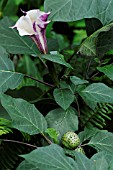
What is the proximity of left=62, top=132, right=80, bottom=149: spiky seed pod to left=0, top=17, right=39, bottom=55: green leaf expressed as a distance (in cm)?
Answer: 29

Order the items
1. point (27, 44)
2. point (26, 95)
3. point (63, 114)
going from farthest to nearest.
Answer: point (26, 95) → point (27, 44) → point (63, 114)

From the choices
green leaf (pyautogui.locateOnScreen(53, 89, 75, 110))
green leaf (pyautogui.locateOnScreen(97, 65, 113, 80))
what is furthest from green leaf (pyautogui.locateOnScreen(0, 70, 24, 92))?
green leaf (pyautogui.locateOnScreen(97, 65, 113, 80))

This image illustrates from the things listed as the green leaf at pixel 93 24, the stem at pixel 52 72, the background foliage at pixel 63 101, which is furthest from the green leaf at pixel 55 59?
the green leaf at pixel 93 24

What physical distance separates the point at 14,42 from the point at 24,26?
0.15 m

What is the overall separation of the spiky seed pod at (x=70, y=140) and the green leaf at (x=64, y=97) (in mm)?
72

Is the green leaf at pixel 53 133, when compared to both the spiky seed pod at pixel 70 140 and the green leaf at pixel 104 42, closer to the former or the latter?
the spiky seed pod at pixel 70 140

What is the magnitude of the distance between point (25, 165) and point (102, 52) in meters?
0.44

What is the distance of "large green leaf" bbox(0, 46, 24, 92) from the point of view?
118cm

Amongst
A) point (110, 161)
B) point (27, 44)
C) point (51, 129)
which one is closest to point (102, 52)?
point (27, 44)

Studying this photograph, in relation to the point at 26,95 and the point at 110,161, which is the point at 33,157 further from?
the point at 26,95

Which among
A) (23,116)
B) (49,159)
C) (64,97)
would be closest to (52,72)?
(64,97)

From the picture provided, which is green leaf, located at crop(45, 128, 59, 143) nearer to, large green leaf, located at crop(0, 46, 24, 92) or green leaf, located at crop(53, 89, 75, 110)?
green leaf, located at crop(53, 89, 75, 110)

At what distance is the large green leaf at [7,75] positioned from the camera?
1.18 meters

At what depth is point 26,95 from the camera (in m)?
1.43
